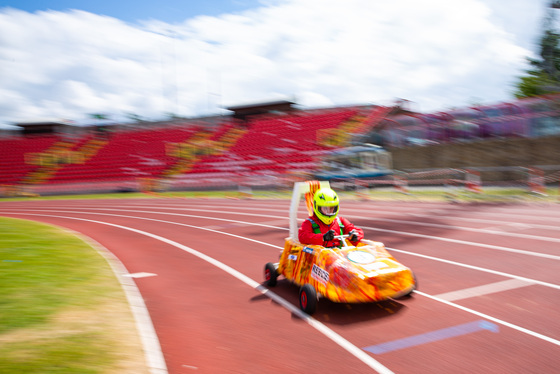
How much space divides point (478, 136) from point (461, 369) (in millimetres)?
23218

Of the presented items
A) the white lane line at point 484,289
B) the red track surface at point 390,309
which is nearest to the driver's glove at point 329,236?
the red track surface at point 390,309

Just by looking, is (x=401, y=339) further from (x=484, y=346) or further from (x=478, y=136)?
(x=478, y=136)

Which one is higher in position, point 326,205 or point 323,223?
point 326,205

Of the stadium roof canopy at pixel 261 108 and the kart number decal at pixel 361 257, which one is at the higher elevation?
the stadium roof canopy at pixel 261 108

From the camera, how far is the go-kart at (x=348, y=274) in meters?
5.38

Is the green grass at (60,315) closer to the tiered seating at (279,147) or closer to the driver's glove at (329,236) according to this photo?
the driver's glove at (329,236)

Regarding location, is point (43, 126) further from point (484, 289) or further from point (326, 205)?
point (484, 289)

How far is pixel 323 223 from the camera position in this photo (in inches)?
263

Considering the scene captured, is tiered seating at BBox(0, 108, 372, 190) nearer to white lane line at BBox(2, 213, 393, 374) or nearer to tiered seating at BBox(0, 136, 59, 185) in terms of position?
tiered seating at BBox(0, 136, 59, 185)

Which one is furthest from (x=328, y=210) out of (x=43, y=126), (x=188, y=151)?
(x=43, y=126)

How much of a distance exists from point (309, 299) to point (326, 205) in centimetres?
146

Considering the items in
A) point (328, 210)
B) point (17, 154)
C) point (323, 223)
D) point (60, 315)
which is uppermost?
point (17, 154)

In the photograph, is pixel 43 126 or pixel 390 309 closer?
pixel 390 309

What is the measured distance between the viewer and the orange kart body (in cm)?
537
